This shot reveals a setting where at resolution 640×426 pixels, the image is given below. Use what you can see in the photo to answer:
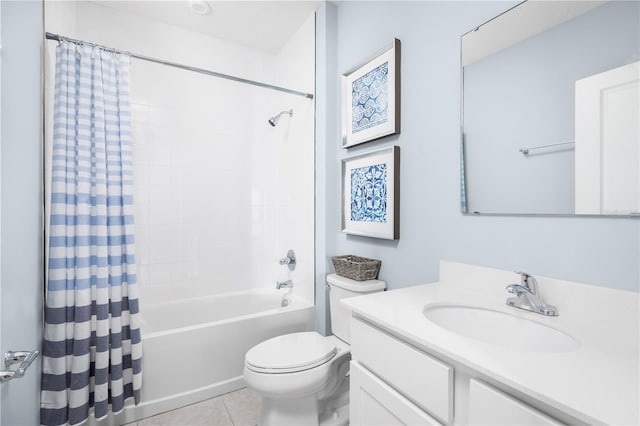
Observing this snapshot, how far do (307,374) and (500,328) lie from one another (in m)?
0.81

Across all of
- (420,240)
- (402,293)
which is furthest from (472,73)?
(402,293)

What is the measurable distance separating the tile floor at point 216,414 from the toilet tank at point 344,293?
0.67 m

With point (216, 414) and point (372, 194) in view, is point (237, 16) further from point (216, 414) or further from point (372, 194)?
point (216, 414)

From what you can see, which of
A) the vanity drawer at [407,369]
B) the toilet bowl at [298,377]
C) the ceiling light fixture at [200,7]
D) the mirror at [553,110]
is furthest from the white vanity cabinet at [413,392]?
the ceiling light fixture at [200,7]

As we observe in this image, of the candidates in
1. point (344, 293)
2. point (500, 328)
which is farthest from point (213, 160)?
point (500, 328)

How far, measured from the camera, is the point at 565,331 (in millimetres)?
780

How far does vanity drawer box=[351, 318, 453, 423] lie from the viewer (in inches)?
27.9

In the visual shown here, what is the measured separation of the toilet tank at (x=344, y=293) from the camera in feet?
4.96

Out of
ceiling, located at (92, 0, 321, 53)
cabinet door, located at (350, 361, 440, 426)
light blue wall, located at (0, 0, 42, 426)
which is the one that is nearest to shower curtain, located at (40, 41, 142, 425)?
light blue wall, located at (0, 0, 42, 426)

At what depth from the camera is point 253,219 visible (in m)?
2.62

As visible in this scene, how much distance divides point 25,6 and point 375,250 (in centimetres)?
182

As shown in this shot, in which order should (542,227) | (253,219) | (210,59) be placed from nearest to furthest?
(542,227)
(210,59)
(253,219)

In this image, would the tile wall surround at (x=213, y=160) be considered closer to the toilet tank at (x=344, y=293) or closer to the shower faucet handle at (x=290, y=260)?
the shower faucet handle at (x=290, y=260)

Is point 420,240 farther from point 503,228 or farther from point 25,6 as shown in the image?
point 25,6
